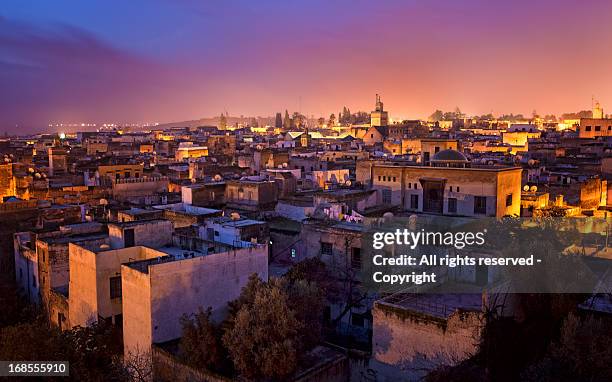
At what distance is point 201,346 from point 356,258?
248 inches

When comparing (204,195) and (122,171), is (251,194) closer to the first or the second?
(204,195)

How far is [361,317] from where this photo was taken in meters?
15.5

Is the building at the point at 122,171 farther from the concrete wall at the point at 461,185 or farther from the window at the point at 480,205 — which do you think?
the window at the point at 480,205

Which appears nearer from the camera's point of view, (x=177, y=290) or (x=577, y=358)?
(x=577, y=358)

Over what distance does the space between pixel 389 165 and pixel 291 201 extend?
15.6ft

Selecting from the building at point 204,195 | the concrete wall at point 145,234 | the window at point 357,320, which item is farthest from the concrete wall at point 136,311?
the building at point 204,195

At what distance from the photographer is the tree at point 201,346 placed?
1181 centimetres

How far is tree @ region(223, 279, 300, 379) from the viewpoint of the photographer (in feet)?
37.1

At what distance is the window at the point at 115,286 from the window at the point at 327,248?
19.2 feet

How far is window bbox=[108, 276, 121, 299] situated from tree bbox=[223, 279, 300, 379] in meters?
4.89

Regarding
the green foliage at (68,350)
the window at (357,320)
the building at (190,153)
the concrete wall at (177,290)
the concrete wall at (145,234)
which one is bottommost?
the window at (357,320)

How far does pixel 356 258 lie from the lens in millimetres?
16875

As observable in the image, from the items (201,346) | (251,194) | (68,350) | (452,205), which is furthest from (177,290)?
(452,205)

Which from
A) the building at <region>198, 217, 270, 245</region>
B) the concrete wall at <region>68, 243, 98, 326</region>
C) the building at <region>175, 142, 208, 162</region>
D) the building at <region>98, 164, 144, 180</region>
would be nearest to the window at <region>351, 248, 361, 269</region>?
the building at <region>198, 217, 270, 245</region>
